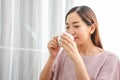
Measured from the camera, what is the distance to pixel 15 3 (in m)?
1.71

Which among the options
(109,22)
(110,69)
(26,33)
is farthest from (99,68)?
(26,33)

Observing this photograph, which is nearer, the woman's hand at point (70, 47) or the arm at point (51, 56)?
the woman's hand at point (70, 47)

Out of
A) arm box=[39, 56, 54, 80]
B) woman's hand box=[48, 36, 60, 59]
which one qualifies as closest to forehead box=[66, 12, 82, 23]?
woman's hand box=[48, 36, 60, 59]

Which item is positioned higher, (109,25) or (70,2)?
(70,2)

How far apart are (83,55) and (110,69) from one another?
0.57 ft

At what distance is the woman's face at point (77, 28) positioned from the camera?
4.09 ft

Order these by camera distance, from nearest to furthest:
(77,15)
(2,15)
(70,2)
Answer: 1. (77,15)
2. (2,15)
3. (70,2)

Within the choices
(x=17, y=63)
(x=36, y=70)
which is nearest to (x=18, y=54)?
(x=17, y=63)

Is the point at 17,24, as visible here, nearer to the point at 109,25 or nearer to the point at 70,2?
the point at 70,2

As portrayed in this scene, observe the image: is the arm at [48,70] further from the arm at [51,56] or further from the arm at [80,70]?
the arm at [80,70]

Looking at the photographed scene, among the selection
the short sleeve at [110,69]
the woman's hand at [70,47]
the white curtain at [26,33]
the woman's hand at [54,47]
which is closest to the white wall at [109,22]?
the white curtain at [26,33]

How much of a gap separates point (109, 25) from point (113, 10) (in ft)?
0.36

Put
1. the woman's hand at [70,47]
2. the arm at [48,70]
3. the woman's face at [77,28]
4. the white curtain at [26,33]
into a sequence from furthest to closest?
the white curtain at [26,33] → the arm at [48,70] → the woman's face at [77,28] → the woman's hand at [70,47]

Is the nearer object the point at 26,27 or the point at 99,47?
the point at 99,47
